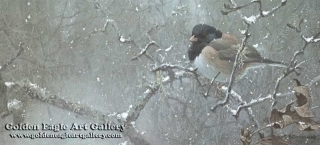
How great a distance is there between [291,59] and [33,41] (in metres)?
0.96

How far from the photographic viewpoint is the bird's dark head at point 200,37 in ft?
4.46

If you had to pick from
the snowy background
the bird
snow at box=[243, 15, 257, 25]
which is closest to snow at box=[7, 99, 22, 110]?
the snowy background

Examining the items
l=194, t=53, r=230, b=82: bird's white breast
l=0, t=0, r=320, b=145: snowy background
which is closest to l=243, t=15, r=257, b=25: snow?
l=0, t=0, r=320, b=145: snowy background

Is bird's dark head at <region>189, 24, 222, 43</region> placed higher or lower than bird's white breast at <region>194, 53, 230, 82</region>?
higher

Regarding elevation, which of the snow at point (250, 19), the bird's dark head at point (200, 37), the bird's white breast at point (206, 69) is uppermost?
the snow at point (250, 19)

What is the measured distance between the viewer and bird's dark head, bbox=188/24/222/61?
1.36m

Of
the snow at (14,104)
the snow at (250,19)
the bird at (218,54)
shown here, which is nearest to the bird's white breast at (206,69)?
the bird at (218,54)

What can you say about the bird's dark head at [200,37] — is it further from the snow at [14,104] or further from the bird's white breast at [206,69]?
the snow at [14,104]

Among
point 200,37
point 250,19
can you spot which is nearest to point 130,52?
point 200,37

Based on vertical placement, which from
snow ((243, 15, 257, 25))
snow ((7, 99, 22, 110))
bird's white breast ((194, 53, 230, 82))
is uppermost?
snow ((243, 15, 257, 25))

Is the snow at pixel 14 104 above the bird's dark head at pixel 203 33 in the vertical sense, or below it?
below

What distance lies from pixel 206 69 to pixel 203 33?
0.14 meters

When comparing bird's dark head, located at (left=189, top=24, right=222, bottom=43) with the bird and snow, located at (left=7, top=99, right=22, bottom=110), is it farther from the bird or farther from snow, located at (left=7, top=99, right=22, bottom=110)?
snow, located at (left=7, top=99, right=22, bottom=110)

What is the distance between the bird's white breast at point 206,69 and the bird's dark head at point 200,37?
0.07ft
